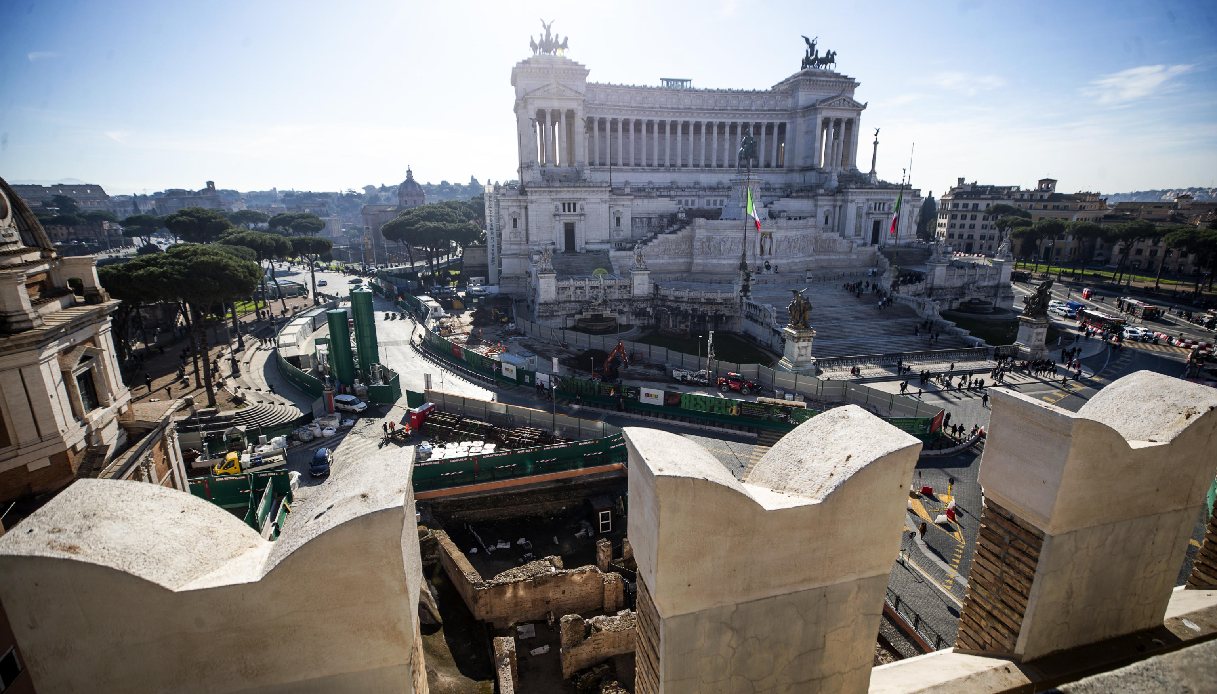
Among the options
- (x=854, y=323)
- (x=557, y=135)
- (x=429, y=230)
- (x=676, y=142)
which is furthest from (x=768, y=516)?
(x=676, y=142)

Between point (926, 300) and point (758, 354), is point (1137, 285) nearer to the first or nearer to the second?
point (926, 300)

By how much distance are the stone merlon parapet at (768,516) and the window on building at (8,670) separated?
9.75m

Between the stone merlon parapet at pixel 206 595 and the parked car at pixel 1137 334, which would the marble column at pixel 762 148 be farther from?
the stone merlon parapet at pixel 206 595

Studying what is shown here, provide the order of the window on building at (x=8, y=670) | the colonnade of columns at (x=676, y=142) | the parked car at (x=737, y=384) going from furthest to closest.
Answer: the colonnade of columns at (x=676, y=142), the parked car at (x=737, y=384), the window on building at (x=8, y=670)

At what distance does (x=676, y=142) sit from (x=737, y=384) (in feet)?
172

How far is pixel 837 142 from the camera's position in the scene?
2980 inches

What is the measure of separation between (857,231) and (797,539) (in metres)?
71.9

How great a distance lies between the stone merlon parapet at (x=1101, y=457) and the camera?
5098mm

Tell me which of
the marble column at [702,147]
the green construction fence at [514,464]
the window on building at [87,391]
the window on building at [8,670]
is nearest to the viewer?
the window on building at [8,670]

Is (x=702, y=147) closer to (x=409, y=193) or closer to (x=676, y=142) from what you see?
(x=676, y=142)

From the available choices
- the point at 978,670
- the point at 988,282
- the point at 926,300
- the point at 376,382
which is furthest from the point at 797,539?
the point at 988,282

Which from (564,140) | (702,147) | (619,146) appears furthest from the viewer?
(702,147)

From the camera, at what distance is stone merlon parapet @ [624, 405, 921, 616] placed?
4.34 metres

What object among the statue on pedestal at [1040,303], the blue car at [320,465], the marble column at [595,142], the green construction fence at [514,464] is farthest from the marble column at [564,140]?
the green construction fence at [514,464]
